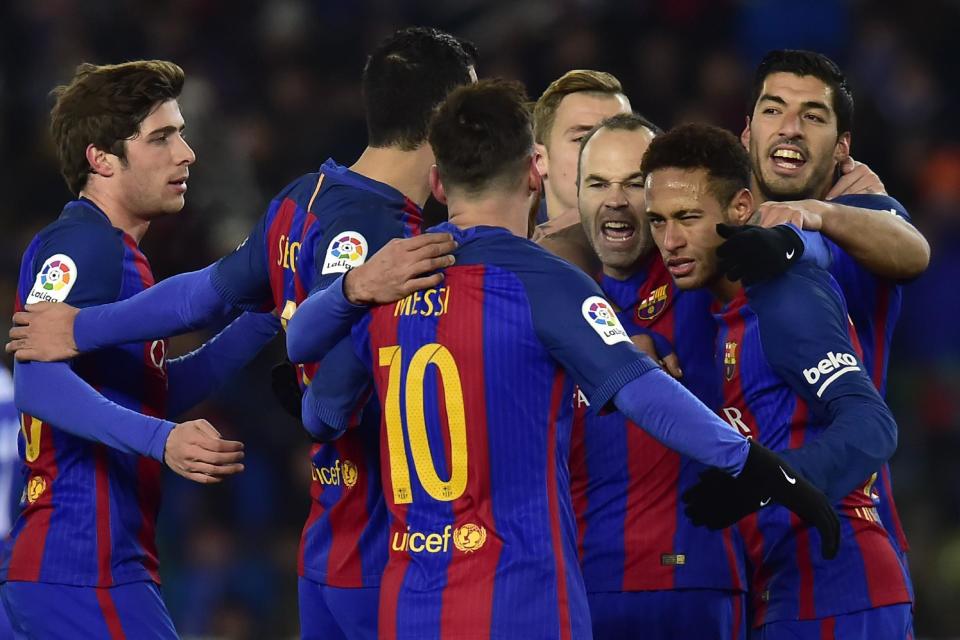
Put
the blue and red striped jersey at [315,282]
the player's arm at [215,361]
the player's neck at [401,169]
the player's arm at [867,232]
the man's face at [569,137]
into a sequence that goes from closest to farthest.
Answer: the player's arm at [867,232], the blue and red striped jersey at [315,282], the player's neck at [401,169], the player's arm at [215,361], the man's face at [569,137]

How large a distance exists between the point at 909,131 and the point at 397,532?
794 cm

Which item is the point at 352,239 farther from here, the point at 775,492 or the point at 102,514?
the point at 775,492

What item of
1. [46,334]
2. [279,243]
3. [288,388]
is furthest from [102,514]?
[279,243]

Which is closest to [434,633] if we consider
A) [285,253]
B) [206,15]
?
[285,253]

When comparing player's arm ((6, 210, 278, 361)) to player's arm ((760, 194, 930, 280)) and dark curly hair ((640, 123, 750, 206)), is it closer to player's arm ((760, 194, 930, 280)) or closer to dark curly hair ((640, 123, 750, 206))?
dark curly hair ((640, 123, 750, 206))

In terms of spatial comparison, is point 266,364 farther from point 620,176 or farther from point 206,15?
point 620,176

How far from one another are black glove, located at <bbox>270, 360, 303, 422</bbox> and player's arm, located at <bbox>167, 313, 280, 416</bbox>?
47 cm

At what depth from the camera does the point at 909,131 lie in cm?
1102

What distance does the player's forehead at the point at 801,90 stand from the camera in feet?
17.1

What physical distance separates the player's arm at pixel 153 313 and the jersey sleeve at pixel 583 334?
1256mm

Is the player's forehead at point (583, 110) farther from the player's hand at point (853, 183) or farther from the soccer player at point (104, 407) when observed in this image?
the soccer player at point (104, 407)

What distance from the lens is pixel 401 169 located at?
4762 mm

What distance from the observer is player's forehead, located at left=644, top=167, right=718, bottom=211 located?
15.3 feet

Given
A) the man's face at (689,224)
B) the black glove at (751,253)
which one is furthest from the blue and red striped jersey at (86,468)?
the black glove at (751,253)
